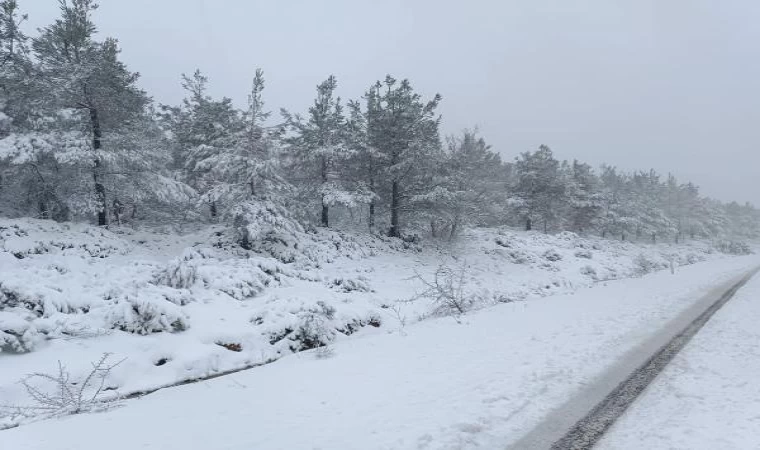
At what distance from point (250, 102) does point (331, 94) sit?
6395 mm

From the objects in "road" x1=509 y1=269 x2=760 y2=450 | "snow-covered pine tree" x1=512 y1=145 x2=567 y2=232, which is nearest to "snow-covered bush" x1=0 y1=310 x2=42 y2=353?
"road" x1=509 y1=269 x2=760 y2=450

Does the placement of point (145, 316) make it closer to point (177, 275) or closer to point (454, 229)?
point (177, 275)

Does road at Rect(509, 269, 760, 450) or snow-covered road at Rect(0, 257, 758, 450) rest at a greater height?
road at Rect(509, 269, 760, 450)

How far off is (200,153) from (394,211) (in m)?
11.8

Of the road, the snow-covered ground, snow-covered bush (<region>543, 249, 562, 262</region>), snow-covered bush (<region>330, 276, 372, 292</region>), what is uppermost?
snow-covered bush (<region>543, 249, 562, 262</region>)

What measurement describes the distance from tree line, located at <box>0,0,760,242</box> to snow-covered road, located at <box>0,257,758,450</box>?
1242 centimetres

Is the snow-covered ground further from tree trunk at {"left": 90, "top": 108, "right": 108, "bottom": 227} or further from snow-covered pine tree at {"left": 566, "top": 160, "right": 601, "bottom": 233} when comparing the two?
snow-covered pine tree at {"left": 566, "top": 160, "right": 601, "bottom": 233}

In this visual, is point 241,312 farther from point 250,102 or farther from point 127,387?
point 250,102

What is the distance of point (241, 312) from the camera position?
10.0m

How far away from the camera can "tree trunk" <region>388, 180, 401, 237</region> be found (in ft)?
84.9

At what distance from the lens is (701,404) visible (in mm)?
5625

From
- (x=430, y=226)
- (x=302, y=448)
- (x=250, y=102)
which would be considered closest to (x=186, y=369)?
(x=302, y=448)

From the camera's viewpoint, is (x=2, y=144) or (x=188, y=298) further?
(x=2, y=144)

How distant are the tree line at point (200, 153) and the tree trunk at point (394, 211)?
7 cm
